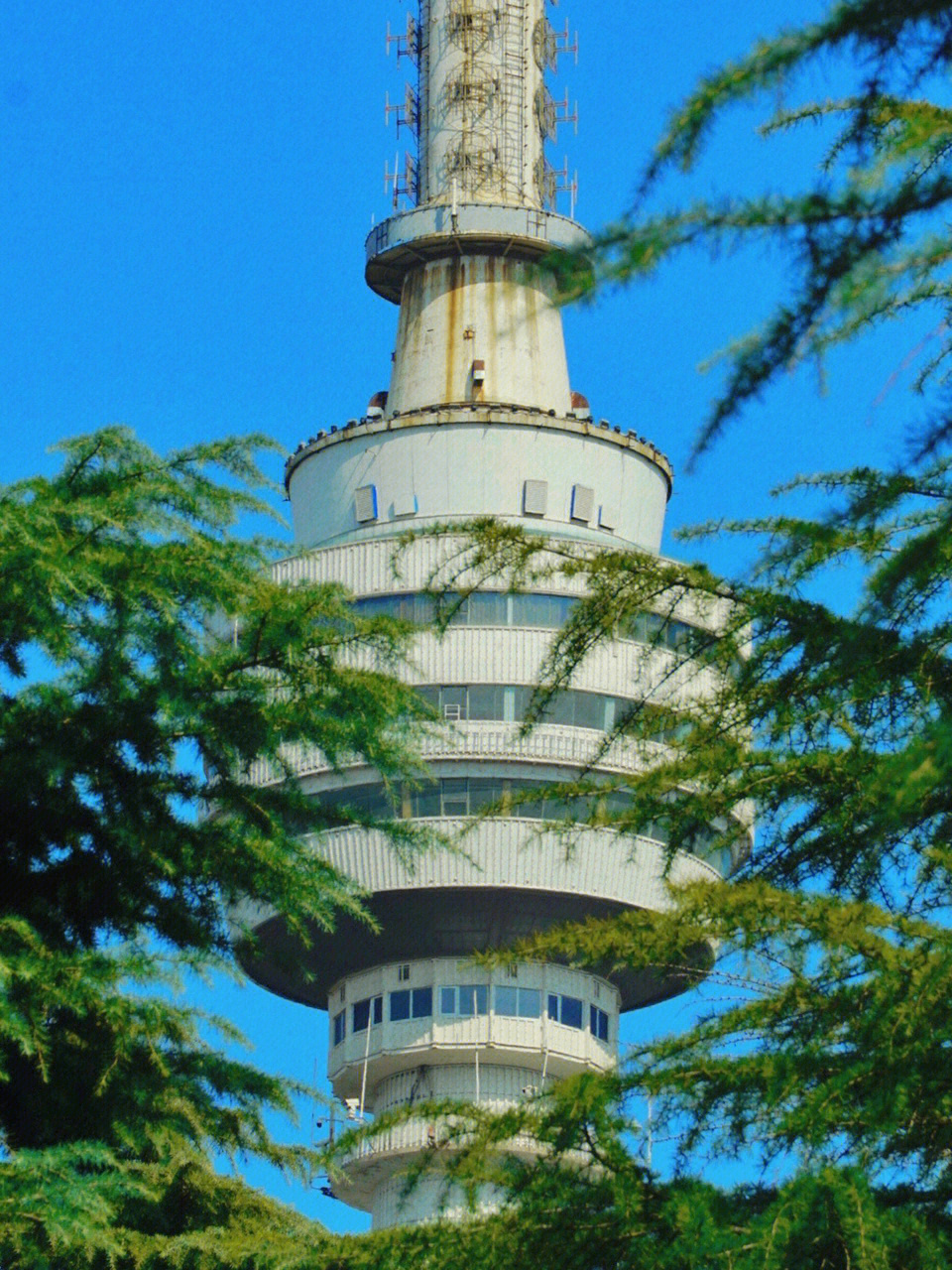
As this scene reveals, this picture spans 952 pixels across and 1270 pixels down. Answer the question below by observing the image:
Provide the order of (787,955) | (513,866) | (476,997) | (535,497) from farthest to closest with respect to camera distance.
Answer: (535,497), (476,997), (513,866), (787,955)

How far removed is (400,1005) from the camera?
6544 cm

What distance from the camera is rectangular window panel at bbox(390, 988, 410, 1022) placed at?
65.2 metres

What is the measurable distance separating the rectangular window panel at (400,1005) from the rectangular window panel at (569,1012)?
3.93m

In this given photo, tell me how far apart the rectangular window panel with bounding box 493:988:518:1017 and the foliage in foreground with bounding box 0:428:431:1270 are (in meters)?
49.4

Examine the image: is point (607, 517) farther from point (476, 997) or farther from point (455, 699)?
point (476, 997)

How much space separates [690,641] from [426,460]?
53.8 m

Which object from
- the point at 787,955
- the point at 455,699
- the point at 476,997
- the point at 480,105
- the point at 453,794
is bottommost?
the point at 787,955

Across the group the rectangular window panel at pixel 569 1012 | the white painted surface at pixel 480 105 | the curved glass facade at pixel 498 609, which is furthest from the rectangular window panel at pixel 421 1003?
the white painted surface at pixel 480 105

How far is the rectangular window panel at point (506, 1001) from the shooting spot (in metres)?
65.9

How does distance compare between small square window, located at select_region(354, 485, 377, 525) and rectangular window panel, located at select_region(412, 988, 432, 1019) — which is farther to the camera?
small square window, located at select_region(354, 485, 377, 525)

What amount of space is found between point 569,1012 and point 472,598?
10836mm

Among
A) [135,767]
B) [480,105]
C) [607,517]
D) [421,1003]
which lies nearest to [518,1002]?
[421,1003]

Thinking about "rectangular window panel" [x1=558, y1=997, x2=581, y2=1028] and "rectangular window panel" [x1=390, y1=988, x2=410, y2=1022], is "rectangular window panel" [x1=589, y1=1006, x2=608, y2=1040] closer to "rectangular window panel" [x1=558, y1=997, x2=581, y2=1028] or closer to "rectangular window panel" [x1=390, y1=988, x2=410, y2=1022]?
"rectangular window panel" [x1=558, y1=997, x2=581, y2=1028]

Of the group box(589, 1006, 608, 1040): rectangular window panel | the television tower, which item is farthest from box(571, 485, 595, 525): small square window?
box(589, 1006, 608, 1040): rectangular window panel
